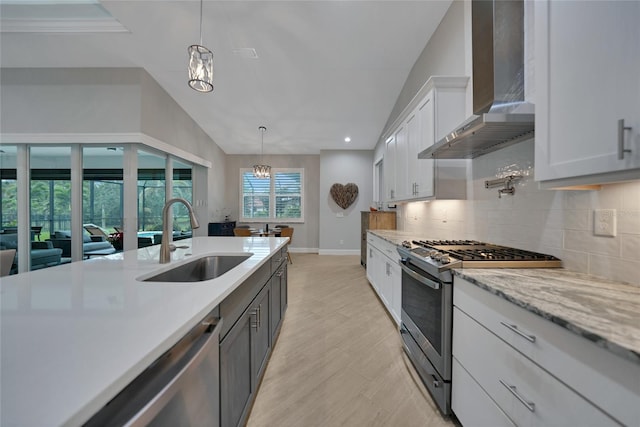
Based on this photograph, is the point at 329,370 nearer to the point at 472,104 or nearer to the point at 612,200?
the point at 612,200

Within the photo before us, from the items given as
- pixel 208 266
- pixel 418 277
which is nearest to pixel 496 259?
pixel 418 277

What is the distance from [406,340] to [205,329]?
1.72 metres

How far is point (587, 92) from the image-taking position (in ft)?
3.00

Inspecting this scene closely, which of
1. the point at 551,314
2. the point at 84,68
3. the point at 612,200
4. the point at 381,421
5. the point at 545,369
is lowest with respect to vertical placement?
the point at 381,421

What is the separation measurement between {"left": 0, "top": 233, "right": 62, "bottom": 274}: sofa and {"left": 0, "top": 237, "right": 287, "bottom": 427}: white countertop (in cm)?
365

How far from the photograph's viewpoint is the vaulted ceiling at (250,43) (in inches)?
108

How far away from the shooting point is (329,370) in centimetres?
194

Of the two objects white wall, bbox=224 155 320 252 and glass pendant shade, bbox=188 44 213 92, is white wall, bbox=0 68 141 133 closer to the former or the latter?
glass pendant shade, bbox=188 44 213 92

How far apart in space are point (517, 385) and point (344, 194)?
5707 millimetres

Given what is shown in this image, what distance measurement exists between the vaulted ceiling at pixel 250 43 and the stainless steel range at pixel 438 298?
2621 millimetres

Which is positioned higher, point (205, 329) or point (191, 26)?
point (191, 26)

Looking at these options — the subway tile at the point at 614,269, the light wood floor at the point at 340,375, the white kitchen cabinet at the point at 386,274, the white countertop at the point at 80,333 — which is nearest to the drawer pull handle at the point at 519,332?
the subway tile at the point at 614,269

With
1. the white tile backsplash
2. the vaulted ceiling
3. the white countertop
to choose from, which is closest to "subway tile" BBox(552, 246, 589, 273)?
the white tile backsplash

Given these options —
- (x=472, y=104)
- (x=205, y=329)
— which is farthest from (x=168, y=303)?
(x=472, y=104)
